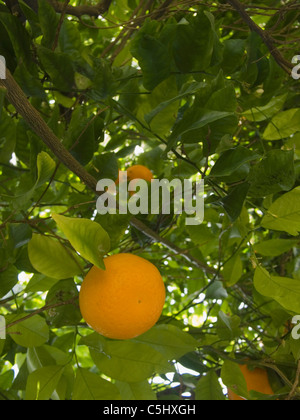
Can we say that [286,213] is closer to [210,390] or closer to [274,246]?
[274,246]

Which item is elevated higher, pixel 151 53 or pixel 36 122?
pixel 151 53

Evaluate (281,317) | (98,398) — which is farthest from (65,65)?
(281,317)

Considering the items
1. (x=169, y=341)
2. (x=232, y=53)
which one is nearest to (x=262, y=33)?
(x=232, y=53)

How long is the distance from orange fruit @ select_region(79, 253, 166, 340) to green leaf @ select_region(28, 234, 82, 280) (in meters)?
0.06

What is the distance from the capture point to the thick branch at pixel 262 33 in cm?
78

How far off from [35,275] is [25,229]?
0.50 feet

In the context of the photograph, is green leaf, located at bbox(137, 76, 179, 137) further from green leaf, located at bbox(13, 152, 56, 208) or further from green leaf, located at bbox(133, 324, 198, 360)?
green leaf, located at bbox(133, 324, 198, 360)

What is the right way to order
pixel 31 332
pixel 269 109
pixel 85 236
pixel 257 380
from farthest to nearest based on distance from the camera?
pixel 257 380, pixel 269 109, pixel 31 332, pixel 85 236

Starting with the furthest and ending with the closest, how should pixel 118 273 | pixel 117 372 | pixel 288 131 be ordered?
pixel 288 131 < pixel 117 372 < pixel 118 273

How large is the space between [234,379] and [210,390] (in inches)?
5.9

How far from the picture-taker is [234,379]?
0.81 meters

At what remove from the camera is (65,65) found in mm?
670

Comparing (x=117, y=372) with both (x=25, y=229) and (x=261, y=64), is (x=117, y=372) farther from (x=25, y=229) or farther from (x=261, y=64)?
(x=261, y=64)

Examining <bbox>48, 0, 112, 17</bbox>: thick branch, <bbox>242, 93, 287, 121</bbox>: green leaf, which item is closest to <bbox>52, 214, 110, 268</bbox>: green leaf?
<bbox>242, 93, 287, 121</bbox>: green leaf
